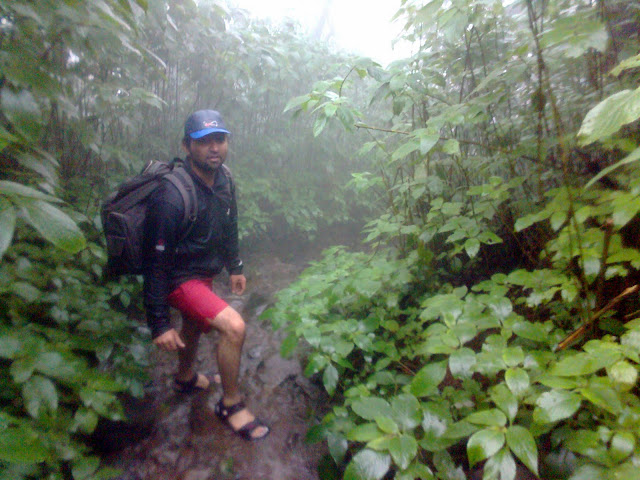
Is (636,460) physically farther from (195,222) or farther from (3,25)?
(3,25)

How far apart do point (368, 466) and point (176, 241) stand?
69.8 inches

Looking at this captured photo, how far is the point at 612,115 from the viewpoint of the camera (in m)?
0.98

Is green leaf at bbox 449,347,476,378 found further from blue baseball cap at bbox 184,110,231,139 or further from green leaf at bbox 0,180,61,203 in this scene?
blue baseball cap at bbox 184,110,231,139

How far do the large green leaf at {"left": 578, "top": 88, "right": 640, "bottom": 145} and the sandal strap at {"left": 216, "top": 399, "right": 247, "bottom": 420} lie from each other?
250cm

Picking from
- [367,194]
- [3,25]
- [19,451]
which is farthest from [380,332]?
[367,194]

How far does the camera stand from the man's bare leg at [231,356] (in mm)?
2391

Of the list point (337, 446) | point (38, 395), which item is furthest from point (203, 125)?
point (337, 446)

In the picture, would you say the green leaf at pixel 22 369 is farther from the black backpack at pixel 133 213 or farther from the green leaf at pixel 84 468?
the black backpack at pixel 133 213

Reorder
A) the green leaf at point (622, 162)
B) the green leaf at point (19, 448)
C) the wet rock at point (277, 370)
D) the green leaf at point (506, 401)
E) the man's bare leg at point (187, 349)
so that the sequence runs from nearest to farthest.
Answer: the green leaf at point (622, 162), the green leaf at point (19, 448), the green leaf at point (506, 401), the man's bare leg at point (187, 349), the wet rock at point (277, 370)

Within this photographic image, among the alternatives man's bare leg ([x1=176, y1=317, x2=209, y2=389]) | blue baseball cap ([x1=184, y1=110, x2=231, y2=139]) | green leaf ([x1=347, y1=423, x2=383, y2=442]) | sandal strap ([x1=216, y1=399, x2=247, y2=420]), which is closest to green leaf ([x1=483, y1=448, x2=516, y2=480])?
green leaf ([x1=347, y1=423, x2=383, y2=442])

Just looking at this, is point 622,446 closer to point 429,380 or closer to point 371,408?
point 429,380

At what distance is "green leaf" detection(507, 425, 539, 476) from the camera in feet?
3.48

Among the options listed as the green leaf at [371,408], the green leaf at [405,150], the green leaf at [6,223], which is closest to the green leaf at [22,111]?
the green leaf at [6,223]

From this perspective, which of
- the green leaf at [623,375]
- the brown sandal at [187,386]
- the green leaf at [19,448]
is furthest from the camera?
the brown sandal at [187,386]
